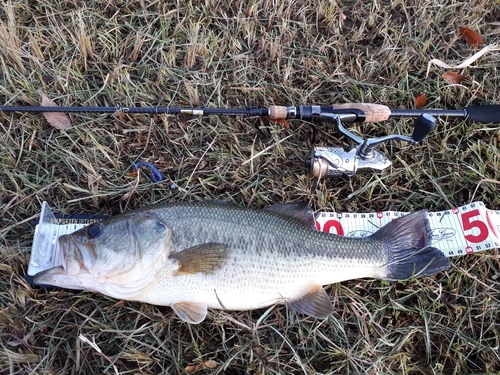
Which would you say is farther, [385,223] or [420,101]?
[420,101]

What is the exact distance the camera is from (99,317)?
2799 mm

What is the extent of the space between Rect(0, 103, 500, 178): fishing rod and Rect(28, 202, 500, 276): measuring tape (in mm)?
367

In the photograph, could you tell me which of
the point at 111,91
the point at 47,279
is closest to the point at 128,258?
the point at 47,279

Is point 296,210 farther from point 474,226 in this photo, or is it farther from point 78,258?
point 78,258

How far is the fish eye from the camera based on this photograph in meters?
2.51

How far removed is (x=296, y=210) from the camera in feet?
9.77

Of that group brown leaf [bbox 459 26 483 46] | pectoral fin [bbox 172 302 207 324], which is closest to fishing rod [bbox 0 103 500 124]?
brown leaf [bbox 459 26 483 46]

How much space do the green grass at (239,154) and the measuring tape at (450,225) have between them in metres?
0.11

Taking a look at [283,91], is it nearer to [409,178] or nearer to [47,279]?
[409,178]

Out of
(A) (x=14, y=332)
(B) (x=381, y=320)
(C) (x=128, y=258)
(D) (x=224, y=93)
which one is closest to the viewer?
(C) (x=128, y=258)

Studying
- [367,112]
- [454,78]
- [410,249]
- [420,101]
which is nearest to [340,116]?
[367,112]

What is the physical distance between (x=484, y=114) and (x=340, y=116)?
1.24 meters

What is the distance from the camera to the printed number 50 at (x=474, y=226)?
9.98 feet

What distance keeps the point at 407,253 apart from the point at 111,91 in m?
2.72
